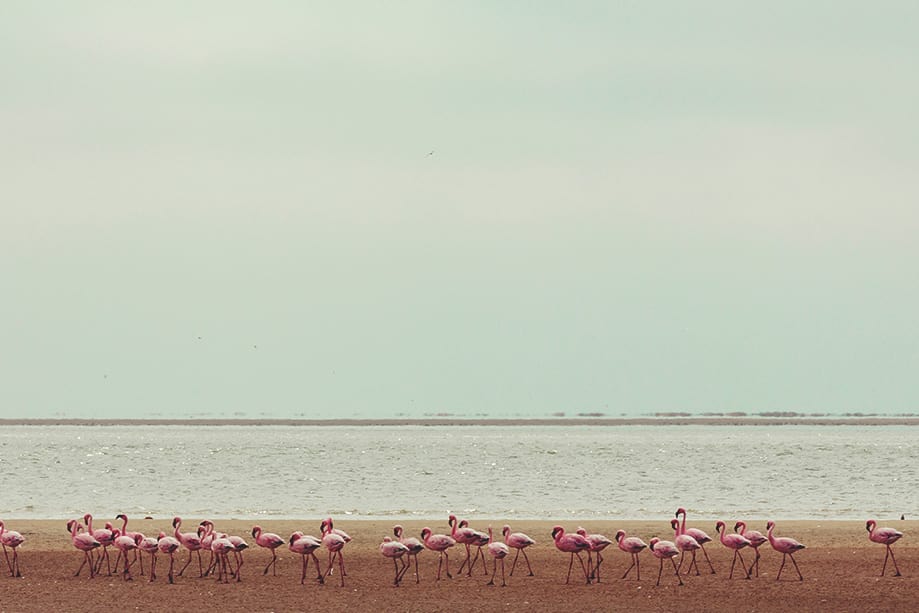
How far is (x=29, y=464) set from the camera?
8162 centimetres

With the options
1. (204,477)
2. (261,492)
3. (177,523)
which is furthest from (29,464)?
(177,523)

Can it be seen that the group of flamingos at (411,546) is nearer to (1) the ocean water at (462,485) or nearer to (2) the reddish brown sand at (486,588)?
(2) the reddish brown sand at (486,588)

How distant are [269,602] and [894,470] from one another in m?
58.6

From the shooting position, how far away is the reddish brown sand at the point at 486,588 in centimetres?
2036

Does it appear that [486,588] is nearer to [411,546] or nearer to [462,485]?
[411,546]

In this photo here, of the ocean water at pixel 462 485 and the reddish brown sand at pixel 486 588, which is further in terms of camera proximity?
the ocean water at pixel 462 485

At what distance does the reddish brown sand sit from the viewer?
2036 cm

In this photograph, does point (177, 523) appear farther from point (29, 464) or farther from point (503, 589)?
point (29, 464)

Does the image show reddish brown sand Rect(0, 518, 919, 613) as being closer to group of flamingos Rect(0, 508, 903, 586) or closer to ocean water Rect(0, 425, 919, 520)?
group of flamingos Rect(0, 508, 903, 586)

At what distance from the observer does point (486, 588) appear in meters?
22.3

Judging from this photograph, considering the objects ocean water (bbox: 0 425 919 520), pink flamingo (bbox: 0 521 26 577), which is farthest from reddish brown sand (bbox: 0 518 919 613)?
ocean water (bbox: 0 425 919 520)

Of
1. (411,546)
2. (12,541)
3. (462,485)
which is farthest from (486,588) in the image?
(462,485)

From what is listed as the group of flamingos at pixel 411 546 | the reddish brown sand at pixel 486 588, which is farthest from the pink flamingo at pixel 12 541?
the reddish brown sand at pixel 486 588

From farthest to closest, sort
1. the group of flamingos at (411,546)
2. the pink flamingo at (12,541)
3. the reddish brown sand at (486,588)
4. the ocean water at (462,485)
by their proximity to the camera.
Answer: the ocean water at (462,485) → the pink flamingo at (12,541) → the group of flamingos at (411,546) → the reddish brown sand at (486,588)
